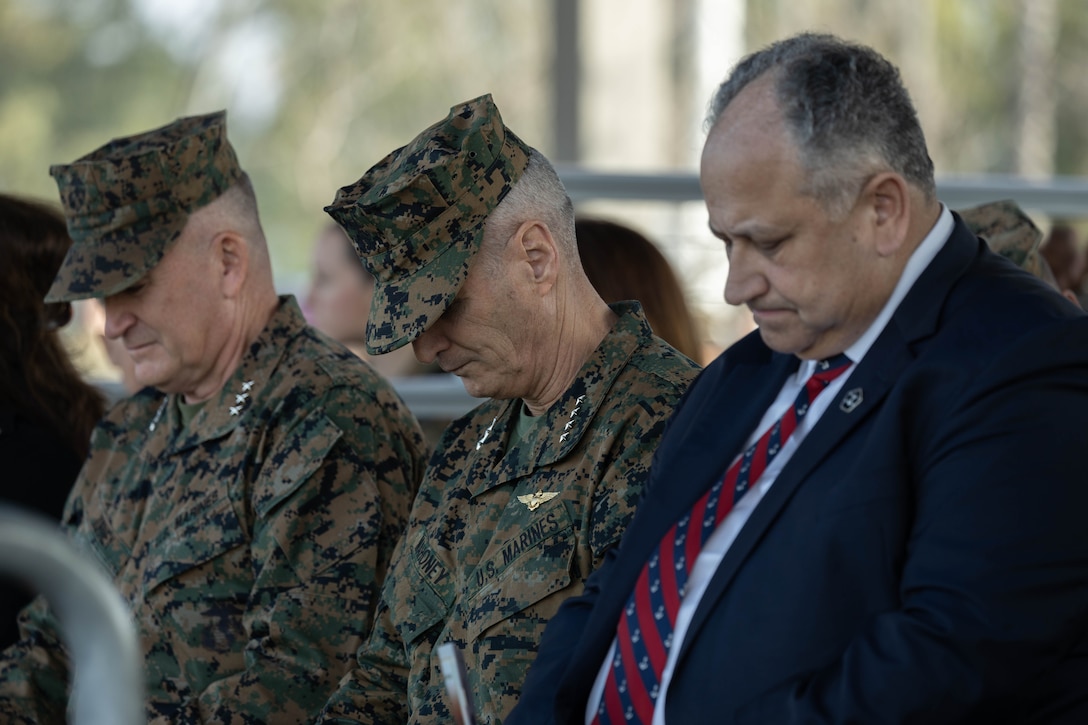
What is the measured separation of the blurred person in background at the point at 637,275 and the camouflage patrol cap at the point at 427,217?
0.88 metres

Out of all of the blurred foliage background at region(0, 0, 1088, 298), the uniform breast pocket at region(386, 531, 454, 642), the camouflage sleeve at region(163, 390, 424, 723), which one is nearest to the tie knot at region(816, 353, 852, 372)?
the uniform breast pocket at region(386, 531, 454, 642)

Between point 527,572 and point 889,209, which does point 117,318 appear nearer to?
point 527,572

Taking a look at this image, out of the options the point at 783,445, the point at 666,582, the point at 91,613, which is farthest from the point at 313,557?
the point at 91,613

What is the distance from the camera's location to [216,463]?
3.00 meters

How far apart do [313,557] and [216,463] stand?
1.23 feet

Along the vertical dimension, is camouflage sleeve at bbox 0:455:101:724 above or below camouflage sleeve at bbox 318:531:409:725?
below

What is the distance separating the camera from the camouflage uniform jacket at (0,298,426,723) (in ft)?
8.92

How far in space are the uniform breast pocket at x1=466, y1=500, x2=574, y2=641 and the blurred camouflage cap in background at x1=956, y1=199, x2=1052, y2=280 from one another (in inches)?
51.9

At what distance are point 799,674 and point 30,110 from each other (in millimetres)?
15788

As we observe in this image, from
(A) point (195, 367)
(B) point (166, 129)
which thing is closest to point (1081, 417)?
(A) point (195, 367)

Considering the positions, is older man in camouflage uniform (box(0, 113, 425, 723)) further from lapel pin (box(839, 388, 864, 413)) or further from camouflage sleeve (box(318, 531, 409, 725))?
lapel pin (box(839, 388, 864, 413))

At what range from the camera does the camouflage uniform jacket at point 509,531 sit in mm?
2312

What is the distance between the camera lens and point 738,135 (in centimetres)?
184

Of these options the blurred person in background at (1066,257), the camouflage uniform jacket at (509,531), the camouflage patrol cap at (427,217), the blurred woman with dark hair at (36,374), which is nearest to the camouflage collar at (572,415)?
the camouflage uniform jacket at (509,531)
